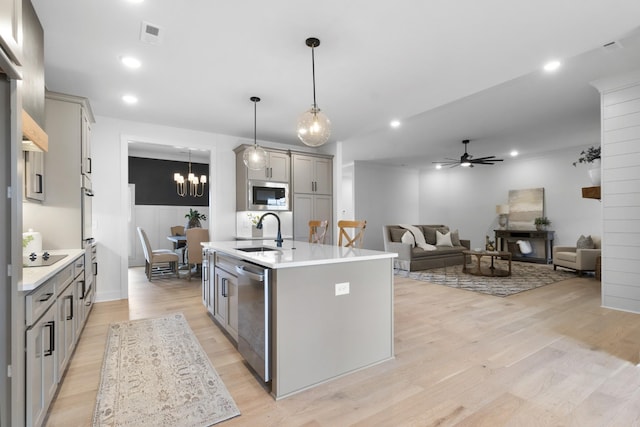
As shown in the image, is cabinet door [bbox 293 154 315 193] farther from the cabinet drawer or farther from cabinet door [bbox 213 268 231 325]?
the cabinet drawer

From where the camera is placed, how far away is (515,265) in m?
7.20

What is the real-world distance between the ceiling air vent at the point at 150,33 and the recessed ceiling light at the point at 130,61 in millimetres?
439

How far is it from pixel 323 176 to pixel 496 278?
12.3 ft

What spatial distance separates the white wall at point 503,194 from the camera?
7.09 metres

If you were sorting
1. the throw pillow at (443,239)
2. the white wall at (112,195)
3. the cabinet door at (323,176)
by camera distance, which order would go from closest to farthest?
the white wall at (112,195)
the cabinet door at (323,176)
the throw pillow at (443,239)

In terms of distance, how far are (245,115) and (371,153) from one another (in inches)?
176

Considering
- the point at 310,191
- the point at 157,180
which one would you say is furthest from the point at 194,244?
the point at 157,180

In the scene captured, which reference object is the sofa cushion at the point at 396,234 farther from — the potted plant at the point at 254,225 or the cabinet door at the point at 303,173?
the potted plant at the point at 254,225

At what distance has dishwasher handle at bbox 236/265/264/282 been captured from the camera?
6.60 ft

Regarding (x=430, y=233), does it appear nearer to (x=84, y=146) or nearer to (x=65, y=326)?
(x=84, y=146)

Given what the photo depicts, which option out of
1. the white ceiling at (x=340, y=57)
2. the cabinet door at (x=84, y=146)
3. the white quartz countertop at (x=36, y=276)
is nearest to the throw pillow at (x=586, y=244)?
the white ceiling at (x=340, y=57)

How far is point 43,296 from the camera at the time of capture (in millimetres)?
1666

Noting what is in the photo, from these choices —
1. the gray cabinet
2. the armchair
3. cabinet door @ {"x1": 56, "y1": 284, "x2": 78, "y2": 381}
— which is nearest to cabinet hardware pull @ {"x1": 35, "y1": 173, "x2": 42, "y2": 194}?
cabinet door @ {"x1": 56, "y1": 284, "x2": 78, "y2": 381}

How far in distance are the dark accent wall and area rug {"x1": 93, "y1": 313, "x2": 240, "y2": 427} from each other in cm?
524
